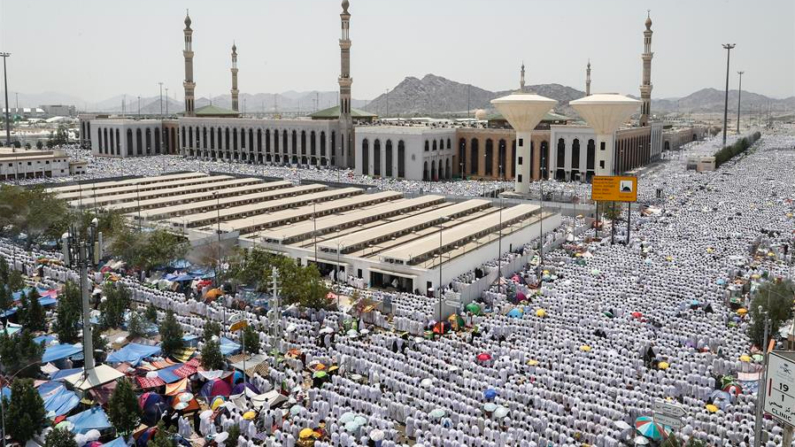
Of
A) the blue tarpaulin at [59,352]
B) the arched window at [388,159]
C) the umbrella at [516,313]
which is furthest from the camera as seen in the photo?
the arched window at [388,159]

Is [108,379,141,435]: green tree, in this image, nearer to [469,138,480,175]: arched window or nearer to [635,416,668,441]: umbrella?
[635,416,668,441]: umbrella

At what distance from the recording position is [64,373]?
18734mm

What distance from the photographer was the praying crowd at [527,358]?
16594 mm

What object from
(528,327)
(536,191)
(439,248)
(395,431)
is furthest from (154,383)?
(536,191)

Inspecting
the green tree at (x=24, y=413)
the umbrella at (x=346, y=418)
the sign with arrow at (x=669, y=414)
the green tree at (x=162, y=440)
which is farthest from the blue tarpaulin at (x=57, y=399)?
the sign with arrow at (x=669, y=414)

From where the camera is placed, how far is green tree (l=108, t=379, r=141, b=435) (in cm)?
1581

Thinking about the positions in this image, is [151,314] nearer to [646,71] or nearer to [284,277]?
[284,277]

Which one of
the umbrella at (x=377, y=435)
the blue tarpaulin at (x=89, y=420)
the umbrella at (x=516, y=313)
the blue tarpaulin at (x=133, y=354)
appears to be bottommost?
Answer: the umbrella at (x=377, y=435)

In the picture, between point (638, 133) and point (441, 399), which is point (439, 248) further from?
point (638, 133)

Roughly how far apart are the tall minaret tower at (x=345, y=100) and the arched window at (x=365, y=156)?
16.9 ft

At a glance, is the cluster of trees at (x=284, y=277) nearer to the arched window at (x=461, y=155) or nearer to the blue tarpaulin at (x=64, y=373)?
the blue tarpaulin at (x=64, y=373)

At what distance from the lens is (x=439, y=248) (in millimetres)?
31984

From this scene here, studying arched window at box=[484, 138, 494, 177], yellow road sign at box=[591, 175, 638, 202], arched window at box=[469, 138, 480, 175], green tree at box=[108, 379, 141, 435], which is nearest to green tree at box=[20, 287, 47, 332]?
green tree at box=[108, 379, 141, 435]

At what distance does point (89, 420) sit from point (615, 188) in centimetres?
3066
